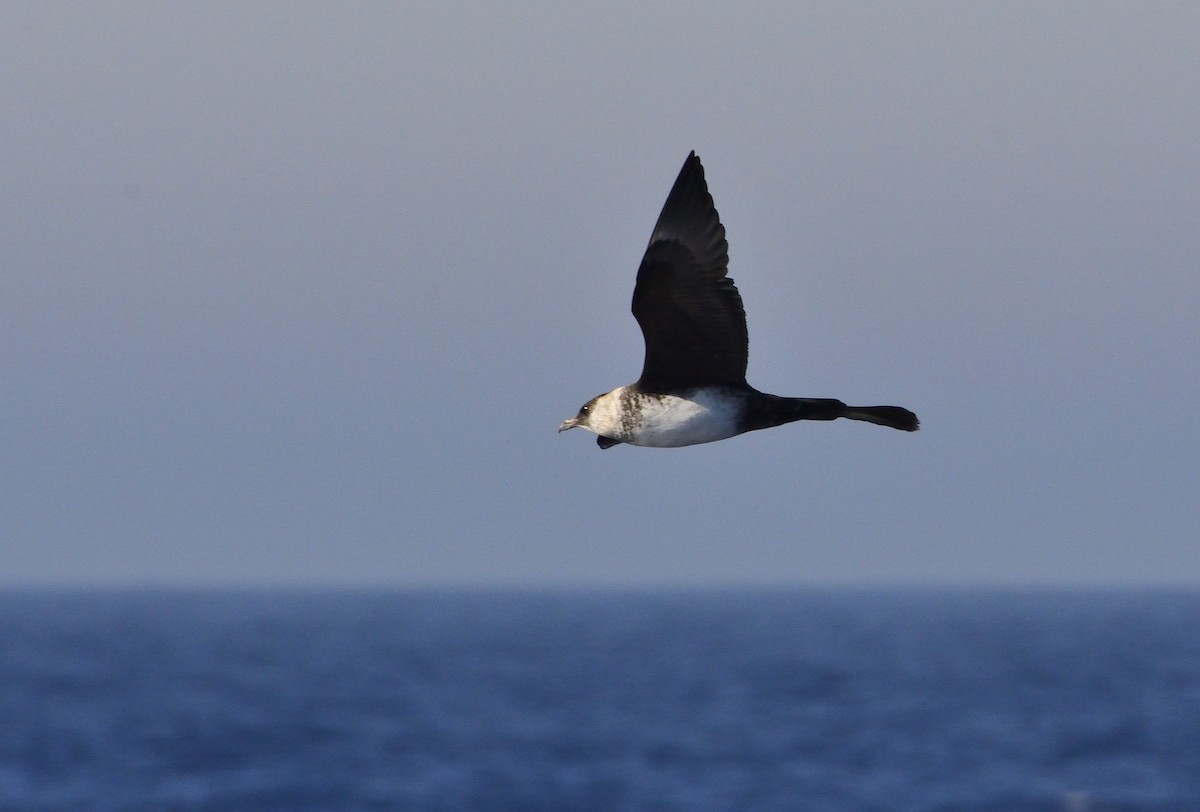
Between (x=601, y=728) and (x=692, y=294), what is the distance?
64009mm

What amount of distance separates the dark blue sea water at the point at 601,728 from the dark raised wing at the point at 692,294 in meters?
43.1

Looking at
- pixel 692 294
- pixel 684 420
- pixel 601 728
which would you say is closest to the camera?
pixel 692 294

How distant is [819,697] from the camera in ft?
285

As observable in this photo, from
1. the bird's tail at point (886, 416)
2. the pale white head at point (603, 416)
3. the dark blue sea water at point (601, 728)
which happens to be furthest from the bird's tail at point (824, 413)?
the dark blue sea water at point (601, 728)

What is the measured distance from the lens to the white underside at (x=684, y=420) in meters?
12.0

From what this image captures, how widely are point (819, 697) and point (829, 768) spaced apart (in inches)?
989

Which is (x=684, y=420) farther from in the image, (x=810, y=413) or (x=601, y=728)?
(x=601, y=728)

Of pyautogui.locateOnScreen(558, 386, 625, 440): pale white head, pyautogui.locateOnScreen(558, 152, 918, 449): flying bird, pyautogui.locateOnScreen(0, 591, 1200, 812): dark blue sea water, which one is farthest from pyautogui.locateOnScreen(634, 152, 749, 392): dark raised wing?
pyautogui.locateOnScreen(0, 591, 1200, 812): dark blue sea water

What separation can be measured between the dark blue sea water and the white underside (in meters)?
42.8

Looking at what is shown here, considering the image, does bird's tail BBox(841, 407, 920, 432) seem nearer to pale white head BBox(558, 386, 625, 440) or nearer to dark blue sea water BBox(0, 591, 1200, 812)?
pale white head BBox(558, 386, 625, 440)

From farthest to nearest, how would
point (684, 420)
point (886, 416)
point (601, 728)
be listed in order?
point (601, 728) → point (886, 416) → point (684, 420)

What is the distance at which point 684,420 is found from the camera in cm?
1197

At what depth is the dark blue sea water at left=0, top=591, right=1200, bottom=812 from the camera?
56188mm

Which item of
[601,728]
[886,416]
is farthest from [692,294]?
[601,728]
